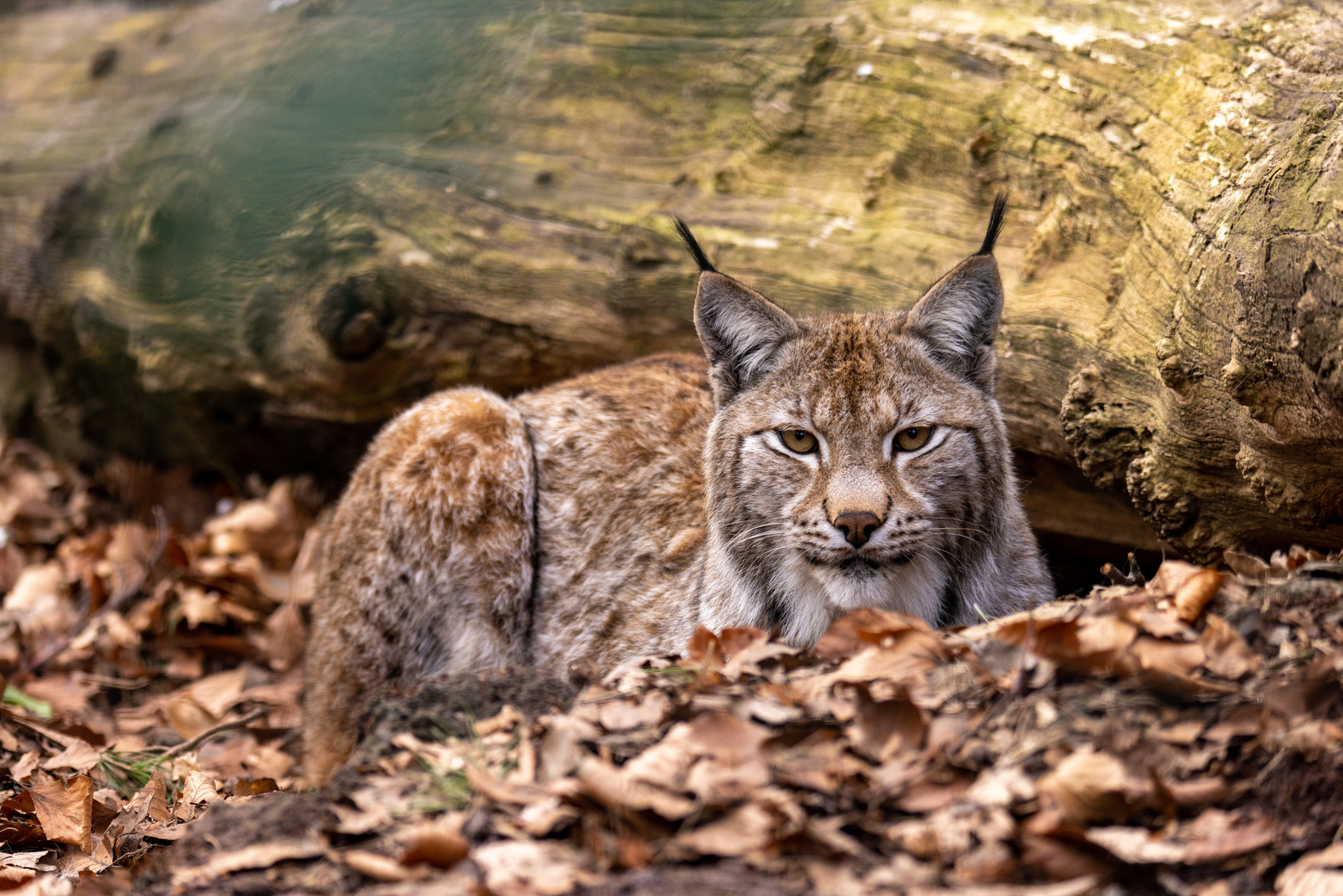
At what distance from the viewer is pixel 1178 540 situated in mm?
4523

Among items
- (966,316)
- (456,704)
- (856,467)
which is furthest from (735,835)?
(966,316)

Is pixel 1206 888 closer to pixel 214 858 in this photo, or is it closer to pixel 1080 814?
pixel 1080 814

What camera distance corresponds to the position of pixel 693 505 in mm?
5391

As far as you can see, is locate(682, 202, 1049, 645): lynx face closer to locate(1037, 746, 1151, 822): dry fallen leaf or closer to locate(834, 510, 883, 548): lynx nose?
locate(834, 510, 883, 548): lynx nose

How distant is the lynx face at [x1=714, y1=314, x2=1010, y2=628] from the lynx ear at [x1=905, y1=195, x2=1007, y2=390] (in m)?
0.08

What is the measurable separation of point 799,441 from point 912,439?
421 mm

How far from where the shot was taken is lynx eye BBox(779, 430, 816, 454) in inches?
166

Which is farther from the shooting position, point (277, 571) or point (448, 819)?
point (277, 571)

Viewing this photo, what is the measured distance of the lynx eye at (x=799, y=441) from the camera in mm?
4219

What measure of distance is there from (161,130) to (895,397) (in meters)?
5.34

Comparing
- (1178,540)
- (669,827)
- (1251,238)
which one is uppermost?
(1251,238)

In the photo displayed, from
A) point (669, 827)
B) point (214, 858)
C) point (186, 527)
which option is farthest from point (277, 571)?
point (669, 827)

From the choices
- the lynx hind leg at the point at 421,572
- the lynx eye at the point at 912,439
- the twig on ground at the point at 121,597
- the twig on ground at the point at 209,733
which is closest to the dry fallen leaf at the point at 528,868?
the lynx eye at the point at 912,439

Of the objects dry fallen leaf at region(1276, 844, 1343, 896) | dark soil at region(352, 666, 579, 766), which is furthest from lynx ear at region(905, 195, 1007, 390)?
dry fallen leaf at region(1276, 844, 1343, 896)
